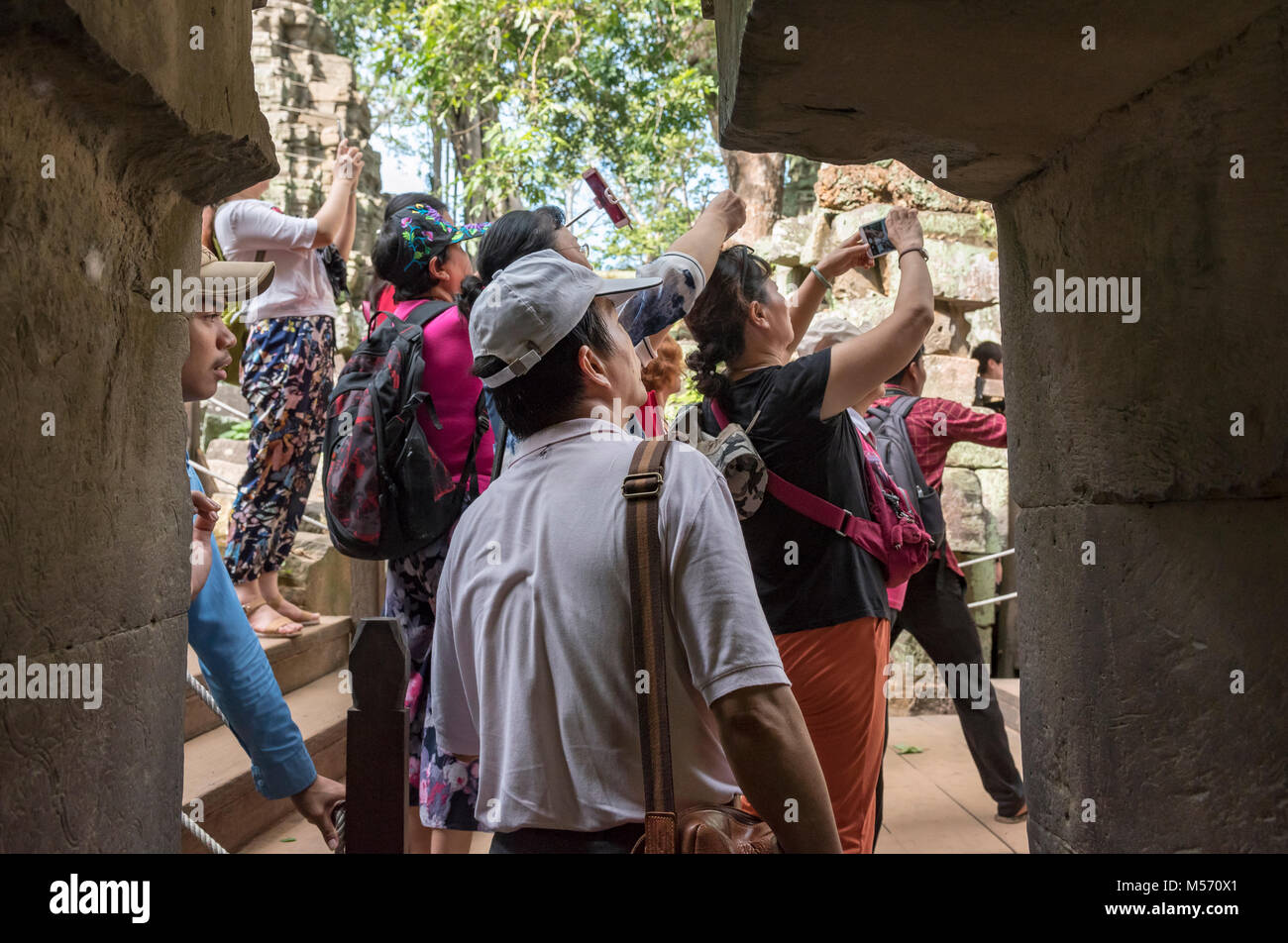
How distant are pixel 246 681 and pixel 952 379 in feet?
20.6

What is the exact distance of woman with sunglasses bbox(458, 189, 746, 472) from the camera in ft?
7.20

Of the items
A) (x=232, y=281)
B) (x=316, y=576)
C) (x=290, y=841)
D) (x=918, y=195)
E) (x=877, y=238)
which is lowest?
(x=290, y=841)

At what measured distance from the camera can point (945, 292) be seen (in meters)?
7.51

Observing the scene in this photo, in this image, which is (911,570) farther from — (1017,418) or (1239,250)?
(1239,250)

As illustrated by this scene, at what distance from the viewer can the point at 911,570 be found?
2.68 meters

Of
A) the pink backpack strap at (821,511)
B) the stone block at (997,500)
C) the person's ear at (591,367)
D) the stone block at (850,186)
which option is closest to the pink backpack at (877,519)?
the pink backpack strap at (821,511)

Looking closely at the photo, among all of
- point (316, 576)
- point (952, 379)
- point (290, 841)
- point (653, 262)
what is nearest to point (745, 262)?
point (653, 262)

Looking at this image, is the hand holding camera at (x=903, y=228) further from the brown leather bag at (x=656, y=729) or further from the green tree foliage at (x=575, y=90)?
the green tree foliage at (x=575, y=90)

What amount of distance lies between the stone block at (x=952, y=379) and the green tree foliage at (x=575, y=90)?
5420mm

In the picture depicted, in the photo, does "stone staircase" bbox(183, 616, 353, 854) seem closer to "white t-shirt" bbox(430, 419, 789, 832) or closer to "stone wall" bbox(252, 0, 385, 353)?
"white t-shirt" bbox(430, 419, 789, 832)

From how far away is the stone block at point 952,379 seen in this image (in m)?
7.42

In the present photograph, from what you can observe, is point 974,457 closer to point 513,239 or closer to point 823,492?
point 823,492
